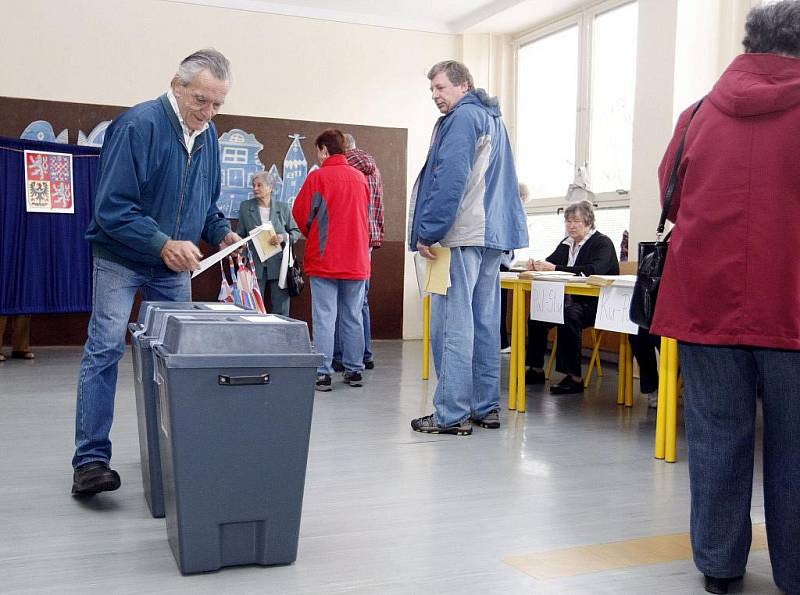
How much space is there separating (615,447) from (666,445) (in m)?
0.27

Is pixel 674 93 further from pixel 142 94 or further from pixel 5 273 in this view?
pixel 5 273

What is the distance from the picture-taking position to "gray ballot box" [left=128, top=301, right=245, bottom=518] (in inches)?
92.1

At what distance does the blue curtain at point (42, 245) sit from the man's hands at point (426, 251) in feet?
11.6

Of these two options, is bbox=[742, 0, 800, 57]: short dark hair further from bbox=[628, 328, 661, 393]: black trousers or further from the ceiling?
the ceiling

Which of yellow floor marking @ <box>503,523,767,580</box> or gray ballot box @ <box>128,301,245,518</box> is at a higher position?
gray ballot box @ <box>128,301,245,518</box>

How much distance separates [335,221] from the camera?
16.0ft

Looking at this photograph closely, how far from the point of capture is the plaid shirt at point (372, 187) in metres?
5.57

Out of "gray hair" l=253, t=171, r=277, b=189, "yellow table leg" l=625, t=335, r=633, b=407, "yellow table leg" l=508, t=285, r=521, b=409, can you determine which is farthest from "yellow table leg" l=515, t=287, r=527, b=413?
"gray hair" l=253, t=171, r=277, b=189

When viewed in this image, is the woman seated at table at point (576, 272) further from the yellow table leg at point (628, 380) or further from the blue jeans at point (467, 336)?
the blue jeans at point (467, 336)

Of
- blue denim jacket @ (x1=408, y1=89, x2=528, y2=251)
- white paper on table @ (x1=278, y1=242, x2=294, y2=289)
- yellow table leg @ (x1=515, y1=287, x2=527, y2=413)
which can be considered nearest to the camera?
blue denim jacket @ (x1=408, y1=89, x2=528, y2=251)

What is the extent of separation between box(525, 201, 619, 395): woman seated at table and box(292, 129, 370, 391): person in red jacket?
3.36ft

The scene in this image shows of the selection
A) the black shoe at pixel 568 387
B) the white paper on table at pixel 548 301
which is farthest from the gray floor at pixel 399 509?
the black shoe at pixel 568 387

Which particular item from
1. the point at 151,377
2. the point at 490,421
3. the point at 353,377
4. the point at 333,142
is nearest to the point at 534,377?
the point at 353,377

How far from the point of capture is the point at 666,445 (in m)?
3.34
